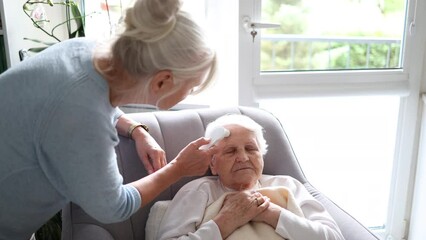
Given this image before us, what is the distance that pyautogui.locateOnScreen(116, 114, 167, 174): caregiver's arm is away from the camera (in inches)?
51.3

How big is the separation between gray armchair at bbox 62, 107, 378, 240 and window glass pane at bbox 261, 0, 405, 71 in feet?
1.75

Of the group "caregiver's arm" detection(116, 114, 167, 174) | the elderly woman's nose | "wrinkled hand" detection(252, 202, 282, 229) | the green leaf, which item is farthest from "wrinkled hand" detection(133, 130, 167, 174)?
the green leaf

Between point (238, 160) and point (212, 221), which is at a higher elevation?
point (238, 160)

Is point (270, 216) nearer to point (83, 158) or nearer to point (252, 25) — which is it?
point (83, 158)

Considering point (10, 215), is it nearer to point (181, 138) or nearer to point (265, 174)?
point (181, 138)

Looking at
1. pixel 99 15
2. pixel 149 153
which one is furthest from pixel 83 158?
pixel 99 15

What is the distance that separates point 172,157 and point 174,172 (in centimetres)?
36

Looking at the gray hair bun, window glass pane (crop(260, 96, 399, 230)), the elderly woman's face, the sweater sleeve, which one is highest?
the gray hair bun

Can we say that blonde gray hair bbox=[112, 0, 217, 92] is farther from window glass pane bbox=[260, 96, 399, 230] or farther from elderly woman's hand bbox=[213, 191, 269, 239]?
window glass pane bbox=[260, 96, 399, 230]

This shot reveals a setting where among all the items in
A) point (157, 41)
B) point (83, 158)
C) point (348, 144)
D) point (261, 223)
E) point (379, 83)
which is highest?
point (157, 41)

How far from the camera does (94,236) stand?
1172 mm

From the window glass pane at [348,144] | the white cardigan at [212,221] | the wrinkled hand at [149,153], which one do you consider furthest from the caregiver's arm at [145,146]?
the window glass pane at [348,144]

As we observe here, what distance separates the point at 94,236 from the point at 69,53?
577 mm

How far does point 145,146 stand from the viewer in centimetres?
132
